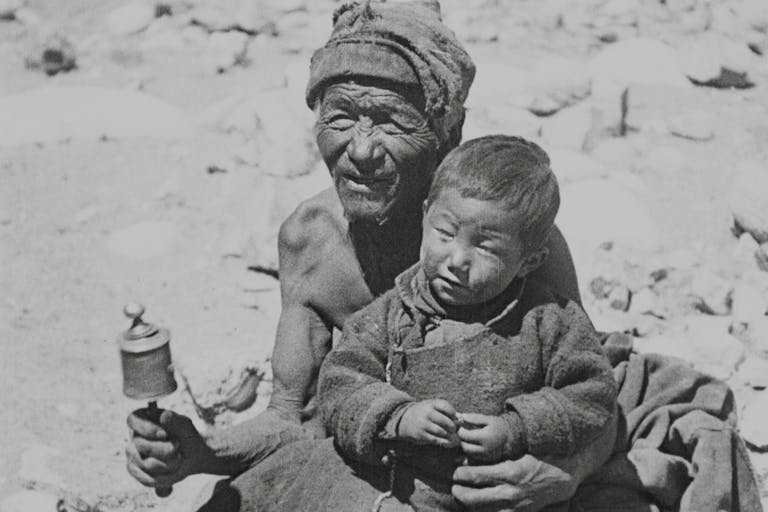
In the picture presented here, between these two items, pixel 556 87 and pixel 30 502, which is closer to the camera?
pixel 30 502

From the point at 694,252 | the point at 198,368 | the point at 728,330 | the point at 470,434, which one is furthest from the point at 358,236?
the point at 694,252

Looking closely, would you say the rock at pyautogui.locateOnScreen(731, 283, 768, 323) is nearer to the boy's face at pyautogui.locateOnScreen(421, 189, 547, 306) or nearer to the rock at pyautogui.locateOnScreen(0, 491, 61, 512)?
the boy's face at pyautogui.locateOnScreen(421, 189, 547, 306)

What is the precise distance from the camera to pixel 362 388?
11.7 ft

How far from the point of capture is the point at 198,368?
5.55 metres

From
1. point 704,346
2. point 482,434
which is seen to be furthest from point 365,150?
point 704,346

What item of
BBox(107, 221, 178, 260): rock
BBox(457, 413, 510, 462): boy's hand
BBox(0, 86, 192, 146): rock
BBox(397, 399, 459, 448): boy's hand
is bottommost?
BBox(0, 86, 192, 146): rock

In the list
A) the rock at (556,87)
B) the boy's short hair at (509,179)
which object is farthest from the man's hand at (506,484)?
the rock at (556,87)

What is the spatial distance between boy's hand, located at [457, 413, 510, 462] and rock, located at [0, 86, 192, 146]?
4871 millimetres

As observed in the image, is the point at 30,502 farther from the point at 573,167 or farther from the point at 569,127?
the point at 569,127

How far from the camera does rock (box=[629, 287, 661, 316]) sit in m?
5.95

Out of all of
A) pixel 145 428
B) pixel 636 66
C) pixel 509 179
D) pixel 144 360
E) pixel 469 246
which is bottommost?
pixel 636 66

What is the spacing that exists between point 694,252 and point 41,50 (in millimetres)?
5003

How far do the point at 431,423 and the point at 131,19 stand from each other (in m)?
7.13

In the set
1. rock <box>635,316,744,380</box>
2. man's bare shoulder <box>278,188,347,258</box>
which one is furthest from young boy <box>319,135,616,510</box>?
rock <box>635,316,744,380</box>
